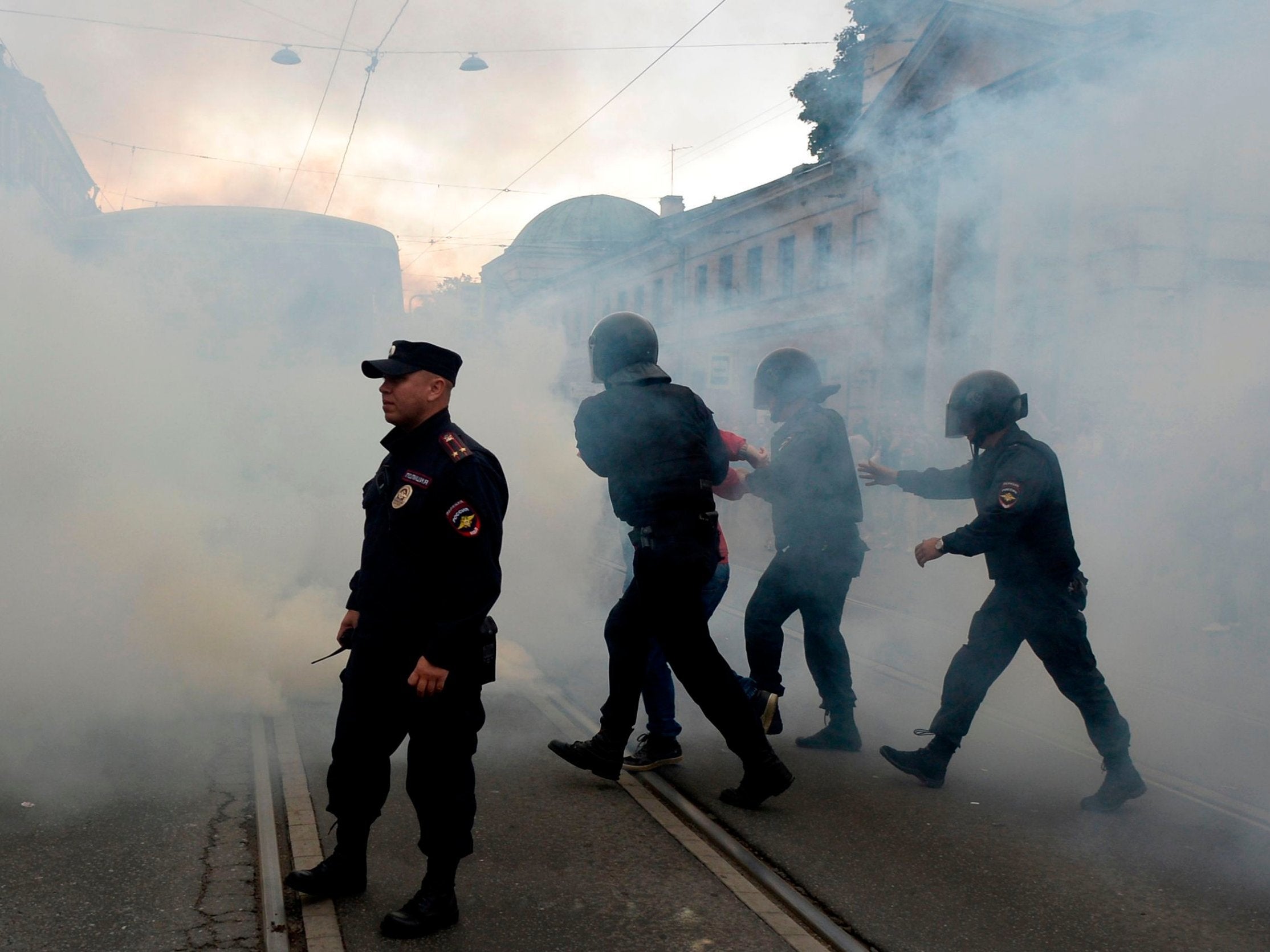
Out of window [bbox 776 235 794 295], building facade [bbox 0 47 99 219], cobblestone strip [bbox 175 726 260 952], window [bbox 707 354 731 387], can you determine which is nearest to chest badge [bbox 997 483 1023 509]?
cobblestone strip [bbox 175 726 260 952]

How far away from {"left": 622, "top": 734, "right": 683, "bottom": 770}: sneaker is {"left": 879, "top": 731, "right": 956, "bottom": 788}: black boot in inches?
31.9

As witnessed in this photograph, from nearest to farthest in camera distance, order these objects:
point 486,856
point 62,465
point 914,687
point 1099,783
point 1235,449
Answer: point 486,856
point 1099,783
point 62,465
point 914,687
point 1235,449

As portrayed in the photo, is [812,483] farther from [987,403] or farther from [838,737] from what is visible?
[838,737]

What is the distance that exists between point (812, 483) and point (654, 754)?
1.30 m

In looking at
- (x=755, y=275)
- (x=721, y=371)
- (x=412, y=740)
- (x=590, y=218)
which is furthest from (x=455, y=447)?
(x=590, y=218)

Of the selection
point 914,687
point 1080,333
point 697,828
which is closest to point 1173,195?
point 1080,333

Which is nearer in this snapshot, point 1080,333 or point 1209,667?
point 1209,667

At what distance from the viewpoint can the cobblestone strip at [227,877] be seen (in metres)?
3.00

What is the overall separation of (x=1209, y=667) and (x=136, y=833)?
6.42 metres

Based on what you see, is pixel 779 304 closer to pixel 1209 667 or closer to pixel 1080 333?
pixel 1080 333

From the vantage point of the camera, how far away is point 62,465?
5746mm

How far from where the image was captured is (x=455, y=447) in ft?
10.1

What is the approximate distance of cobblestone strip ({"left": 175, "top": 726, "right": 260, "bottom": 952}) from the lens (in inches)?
118

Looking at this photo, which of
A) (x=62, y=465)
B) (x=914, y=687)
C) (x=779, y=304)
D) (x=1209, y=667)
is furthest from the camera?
(x=779, y=304)
